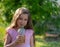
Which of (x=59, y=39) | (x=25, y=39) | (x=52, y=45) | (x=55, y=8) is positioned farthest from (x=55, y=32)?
(x=25, y=39)

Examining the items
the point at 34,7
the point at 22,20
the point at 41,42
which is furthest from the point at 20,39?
the point at 41,42

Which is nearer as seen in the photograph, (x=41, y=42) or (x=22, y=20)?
(x=22, y=20)

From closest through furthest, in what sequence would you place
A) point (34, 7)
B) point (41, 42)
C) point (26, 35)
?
point (26, 35) → point (34, 7) → point (41, 42)

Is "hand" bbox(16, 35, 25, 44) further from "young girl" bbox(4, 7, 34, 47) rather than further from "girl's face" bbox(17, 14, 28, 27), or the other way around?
"girl's face" bbox(17, 14, 28, 27)

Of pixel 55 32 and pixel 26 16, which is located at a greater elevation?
pixel 26 16

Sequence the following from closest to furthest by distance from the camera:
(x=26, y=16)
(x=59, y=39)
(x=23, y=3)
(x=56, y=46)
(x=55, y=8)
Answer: (x=26, y=16) → (x=23, y=3) → (x=55, y=8) → (x=56, y=46) → (x=59, y=39)

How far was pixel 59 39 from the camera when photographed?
11.7 meters

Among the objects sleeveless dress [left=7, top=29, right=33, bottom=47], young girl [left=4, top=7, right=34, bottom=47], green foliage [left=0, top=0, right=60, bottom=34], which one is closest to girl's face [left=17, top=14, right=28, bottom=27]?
young girl [left=4, top=7, right=34, bottom=47]

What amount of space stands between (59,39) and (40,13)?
4.79 meters

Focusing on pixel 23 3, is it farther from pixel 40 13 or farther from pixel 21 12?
pixel 21 12

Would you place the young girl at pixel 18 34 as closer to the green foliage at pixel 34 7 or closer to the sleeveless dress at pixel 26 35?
the sleeveless dress at pixel 26 35

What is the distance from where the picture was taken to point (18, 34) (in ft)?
8.90

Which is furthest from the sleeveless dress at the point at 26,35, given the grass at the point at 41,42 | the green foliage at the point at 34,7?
the grass at the point at 41,42

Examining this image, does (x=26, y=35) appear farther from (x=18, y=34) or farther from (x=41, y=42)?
(x=41, y=42)
